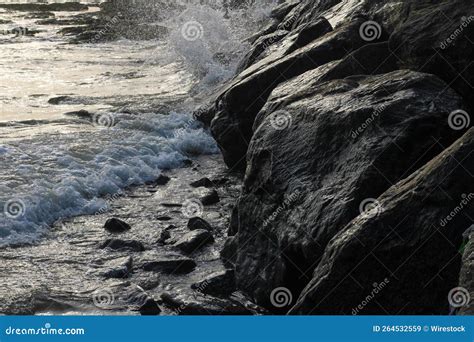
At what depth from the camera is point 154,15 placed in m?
40.0

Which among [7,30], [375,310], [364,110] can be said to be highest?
[364,110]

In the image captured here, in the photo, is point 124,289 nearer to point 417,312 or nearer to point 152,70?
point 417,312

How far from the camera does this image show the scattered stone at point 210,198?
1196cm

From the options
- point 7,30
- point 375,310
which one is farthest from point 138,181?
point 7,30

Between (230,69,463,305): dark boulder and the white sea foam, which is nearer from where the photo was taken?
(230,69,463,305): dark boulder

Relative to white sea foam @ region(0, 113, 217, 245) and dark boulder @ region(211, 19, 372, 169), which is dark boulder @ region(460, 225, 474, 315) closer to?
dark boulder @ region(211, 19, 372, 169)

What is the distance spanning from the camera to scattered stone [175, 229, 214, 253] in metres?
9.88

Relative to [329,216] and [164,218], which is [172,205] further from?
[329,216]

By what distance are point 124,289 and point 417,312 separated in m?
3.41

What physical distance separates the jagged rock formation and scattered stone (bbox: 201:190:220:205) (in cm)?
182

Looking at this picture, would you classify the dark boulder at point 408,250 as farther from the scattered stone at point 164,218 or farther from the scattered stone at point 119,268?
the scattered stone at point 164,218

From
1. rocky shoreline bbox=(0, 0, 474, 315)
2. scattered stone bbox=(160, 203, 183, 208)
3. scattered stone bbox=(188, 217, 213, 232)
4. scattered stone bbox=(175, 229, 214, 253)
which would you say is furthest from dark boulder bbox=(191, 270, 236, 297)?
scattered stone bbox=(160, 203, 183, 208)

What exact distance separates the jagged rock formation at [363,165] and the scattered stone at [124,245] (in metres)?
1.27

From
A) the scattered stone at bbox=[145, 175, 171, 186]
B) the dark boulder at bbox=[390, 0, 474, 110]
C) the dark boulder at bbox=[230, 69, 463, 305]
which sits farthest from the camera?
the scattered stone at bbox=[145, 175, 171, 186]
